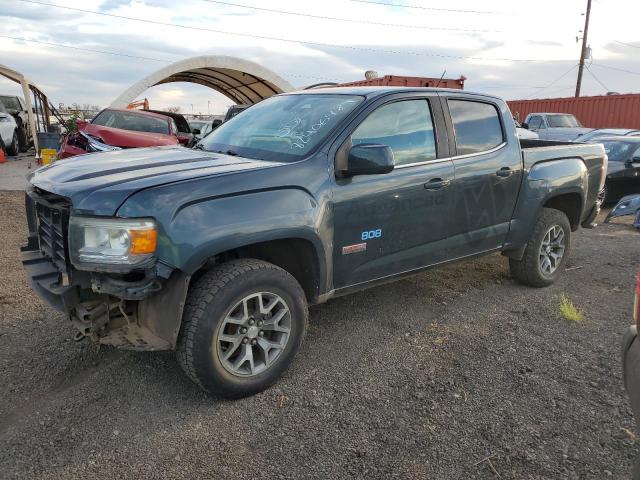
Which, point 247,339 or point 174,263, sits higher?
point 174,263

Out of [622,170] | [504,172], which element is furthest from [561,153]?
[622,170]

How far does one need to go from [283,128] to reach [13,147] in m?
16.3

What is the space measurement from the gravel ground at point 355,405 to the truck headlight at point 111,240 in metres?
0.92

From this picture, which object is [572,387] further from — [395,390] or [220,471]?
[220,471]

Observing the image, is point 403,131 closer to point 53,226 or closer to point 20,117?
point 53,226

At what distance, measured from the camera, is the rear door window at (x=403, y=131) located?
11.6 feet

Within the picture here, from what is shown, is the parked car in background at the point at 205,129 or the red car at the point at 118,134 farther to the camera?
the red car at the point at 118,134

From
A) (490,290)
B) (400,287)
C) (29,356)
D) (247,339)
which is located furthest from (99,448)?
(490,290)

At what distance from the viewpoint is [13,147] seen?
16641 millimetres

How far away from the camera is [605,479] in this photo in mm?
2426

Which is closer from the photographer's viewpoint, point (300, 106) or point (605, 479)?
point (605, 479)

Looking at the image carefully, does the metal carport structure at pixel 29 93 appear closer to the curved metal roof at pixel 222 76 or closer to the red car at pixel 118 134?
the curved metal roof at pixel 222 76

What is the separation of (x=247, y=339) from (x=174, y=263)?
68cm

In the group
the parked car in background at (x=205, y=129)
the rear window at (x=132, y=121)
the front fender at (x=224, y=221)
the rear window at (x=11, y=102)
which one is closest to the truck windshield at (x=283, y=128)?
the front fender at (x=224, y=221)
